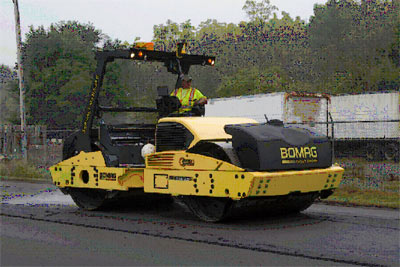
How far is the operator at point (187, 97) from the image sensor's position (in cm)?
945

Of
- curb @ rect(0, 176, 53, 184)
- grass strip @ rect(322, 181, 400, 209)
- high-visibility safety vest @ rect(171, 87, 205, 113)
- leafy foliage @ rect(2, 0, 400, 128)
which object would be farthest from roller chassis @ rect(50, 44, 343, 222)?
leafy foliage @ rect(2, 0, 400, 128)

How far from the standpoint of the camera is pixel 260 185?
24.7ft

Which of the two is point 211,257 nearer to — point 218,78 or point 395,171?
point 395,171

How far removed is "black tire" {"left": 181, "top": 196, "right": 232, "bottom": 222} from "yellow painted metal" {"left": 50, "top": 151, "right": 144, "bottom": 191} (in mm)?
989

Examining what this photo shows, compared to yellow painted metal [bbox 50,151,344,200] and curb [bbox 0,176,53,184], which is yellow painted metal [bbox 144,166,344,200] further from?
curb [bbox 0,176,53,184]

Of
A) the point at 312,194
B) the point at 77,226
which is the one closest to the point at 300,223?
the point at 312,194

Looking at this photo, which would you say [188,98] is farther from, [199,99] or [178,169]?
[178,169]

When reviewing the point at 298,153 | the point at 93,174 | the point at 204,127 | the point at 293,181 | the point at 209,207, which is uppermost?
the point at 204,127

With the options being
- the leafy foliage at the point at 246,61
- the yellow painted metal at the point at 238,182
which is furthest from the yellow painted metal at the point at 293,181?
the leafy foliage at the point at 246,61

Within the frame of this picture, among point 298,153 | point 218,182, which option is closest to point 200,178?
point 218,182

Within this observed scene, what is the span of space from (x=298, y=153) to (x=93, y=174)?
3.42m

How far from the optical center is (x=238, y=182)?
757 cm

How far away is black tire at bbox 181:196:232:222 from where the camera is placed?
26.6 feet

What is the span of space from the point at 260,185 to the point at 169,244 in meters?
1.42
